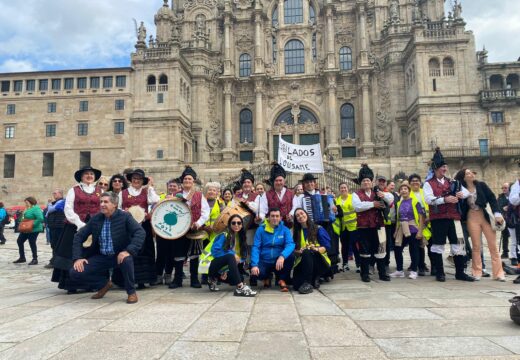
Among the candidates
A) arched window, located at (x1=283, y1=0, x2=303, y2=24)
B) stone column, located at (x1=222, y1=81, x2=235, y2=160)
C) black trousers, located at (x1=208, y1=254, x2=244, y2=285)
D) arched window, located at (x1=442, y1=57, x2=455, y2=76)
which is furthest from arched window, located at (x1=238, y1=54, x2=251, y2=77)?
black trousers, located at (x1=208, y1=254, x2=244, y2=285)

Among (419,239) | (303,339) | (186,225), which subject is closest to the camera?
(303,339)

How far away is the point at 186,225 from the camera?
7.36 m

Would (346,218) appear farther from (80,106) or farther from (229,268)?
(80,106)

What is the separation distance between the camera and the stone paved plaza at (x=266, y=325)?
365 cm

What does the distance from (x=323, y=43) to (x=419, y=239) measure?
116 feet

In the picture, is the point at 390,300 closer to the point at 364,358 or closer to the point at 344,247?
the point at 364,358

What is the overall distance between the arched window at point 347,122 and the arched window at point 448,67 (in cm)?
Answer: 965

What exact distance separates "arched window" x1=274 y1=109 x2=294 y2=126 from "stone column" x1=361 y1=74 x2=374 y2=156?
7443 millimetres

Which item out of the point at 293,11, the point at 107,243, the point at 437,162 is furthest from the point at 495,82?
the point at 107,243

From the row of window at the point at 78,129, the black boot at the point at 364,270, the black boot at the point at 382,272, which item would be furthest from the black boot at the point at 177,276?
the row of window at the point at 78,129

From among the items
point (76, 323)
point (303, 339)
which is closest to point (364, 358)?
point (303, 339)

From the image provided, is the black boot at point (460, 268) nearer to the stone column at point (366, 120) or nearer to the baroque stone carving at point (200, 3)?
the stone column at point (366, 120)

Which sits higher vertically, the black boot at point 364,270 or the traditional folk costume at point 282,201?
the traditional folk costume at point 282,201

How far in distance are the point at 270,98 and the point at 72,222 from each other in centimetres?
3513
